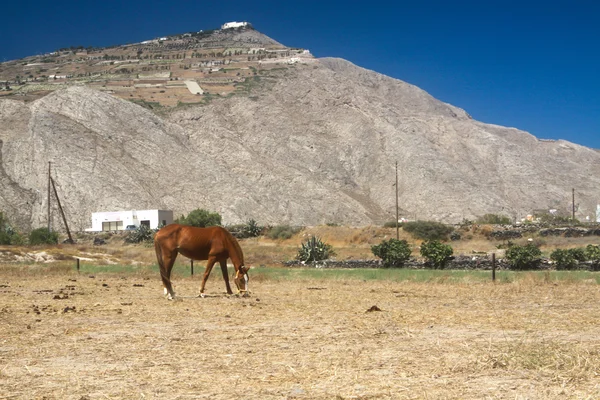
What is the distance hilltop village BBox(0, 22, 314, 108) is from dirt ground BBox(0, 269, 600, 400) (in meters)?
110

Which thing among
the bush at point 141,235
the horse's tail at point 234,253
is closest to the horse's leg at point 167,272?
the horse's tail at point 234,253

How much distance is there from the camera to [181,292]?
22438mm

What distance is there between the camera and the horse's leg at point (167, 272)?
1941 centimetres

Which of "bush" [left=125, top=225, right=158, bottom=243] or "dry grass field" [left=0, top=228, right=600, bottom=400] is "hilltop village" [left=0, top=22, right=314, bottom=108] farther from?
"dry grass field" [left=0, top=228, right=600, bottom=400]

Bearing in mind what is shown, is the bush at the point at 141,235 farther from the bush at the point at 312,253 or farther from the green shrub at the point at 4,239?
the bush at the point at 312,253

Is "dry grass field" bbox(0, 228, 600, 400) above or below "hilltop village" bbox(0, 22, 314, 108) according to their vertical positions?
below

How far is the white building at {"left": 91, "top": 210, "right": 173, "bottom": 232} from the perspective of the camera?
79062mm

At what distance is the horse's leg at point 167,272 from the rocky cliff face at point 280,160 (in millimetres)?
67839

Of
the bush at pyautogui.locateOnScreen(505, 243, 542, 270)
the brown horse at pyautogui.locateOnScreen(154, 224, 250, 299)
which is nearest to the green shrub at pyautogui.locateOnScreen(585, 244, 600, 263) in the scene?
the bush at pyautogui.locateOnScreen(505, 243, 542, 270)

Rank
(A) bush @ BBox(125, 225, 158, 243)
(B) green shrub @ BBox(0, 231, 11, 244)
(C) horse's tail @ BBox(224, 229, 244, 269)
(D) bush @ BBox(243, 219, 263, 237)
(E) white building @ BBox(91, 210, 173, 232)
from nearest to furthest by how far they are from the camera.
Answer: (C) horse's tail @ BBox(224, 229, 244, 269) < (B) green shrub @ BBox(0, 231, 11, 244) < (A) bush @ BBox(125, 225, 158, 243) < (D) bush @ BBox(243, 219, 263, 237) < (E) white building @ BBox(91, 210, 173, 232)

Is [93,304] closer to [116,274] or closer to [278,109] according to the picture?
[116,274]

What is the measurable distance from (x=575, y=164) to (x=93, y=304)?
130 metres

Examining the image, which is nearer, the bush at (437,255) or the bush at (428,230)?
the bush at (437,255)

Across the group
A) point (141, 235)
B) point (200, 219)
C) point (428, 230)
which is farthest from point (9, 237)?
point (428, 230)
